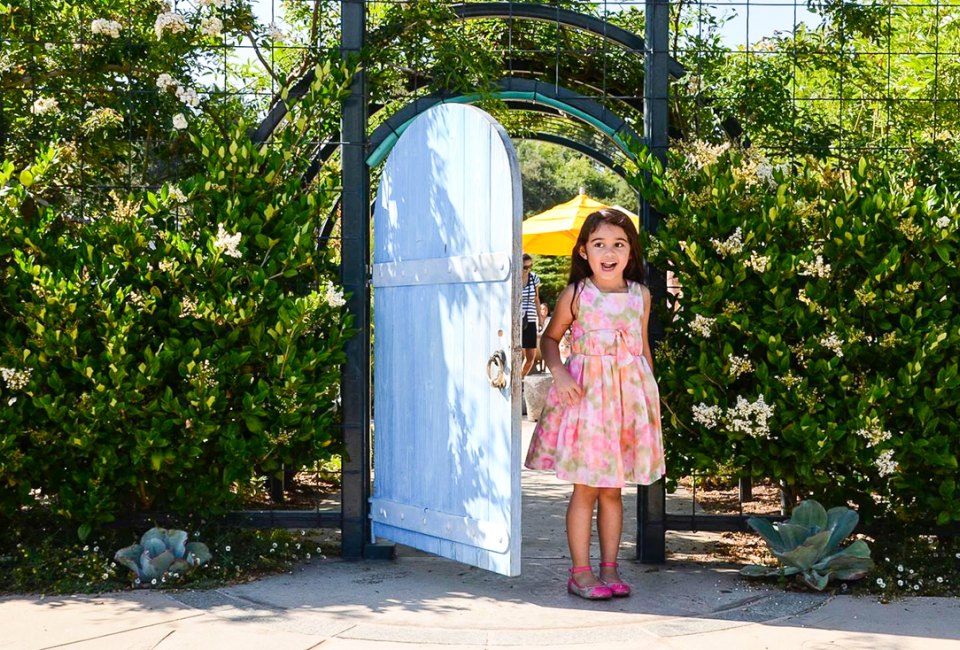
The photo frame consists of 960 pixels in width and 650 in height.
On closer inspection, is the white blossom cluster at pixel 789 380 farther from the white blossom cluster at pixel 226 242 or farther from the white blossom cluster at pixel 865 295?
the white blossom cluster at pixel 226 242

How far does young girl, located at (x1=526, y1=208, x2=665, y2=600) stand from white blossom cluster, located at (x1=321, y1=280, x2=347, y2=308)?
98 cm

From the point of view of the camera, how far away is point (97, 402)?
4629 millimetres

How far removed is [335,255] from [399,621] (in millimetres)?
1896

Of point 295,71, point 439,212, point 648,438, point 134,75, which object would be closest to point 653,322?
point 648,438

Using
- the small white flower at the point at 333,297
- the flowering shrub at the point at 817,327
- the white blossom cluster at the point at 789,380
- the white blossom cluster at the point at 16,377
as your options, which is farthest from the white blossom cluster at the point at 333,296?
the white blossom cluster at the point at 789,380

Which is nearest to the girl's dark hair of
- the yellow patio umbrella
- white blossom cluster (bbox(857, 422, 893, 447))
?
white blossom cluster (bbox(857, 422, 893, 447))

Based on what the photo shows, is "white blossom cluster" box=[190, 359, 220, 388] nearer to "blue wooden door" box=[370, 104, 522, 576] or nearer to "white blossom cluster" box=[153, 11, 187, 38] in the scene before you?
"blue wooden door" box=[370, 104, 522, 576]

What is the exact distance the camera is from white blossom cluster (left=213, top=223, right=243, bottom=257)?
467 cm

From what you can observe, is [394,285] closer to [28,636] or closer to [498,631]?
[498,631]

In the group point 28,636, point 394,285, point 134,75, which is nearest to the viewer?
point 28,636

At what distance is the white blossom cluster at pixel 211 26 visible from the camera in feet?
17.0

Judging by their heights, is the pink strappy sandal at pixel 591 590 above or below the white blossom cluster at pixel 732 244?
below

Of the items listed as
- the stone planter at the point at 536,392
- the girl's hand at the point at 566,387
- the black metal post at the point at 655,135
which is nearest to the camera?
the girl's hand at the point at 566,387

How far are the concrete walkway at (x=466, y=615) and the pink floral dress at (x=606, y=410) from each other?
0.56 metres
